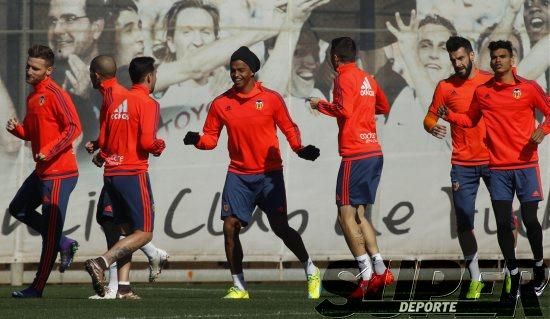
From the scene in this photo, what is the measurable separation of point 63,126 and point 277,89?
145 inches

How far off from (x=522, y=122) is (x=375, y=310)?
2.66m

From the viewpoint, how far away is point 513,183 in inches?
515

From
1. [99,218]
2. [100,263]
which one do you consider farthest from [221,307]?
[99,218]

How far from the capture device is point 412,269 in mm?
16875

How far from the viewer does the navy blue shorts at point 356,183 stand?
13.4 m

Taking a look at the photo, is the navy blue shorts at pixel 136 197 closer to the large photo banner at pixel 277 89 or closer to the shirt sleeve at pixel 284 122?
the shirt sleeve at pixel 284 122

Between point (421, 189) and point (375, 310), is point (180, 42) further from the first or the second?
point (375, 310)

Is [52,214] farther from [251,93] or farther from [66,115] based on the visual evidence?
[251,93]

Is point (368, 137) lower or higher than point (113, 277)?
higher

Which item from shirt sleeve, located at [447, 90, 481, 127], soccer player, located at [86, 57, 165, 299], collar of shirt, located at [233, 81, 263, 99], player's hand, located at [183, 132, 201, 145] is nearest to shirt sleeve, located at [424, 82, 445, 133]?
shirt sleeve, located at [447, 90, 481, 127]

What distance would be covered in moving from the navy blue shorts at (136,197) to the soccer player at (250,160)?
0.64 m

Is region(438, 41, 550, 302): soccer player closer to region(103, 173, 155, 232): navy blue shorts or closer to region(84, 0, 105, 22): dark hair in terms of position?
region(103, 173, 155, 232): navy blue shorts

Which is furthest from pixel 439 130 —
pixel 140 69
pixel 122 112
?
pixel 122 112

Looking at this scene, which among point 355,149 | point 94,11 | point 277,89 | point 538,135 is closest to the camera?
point 538,135
